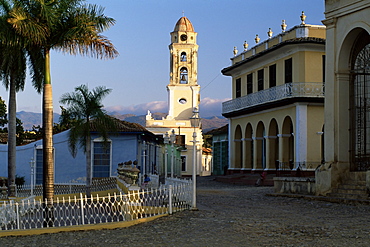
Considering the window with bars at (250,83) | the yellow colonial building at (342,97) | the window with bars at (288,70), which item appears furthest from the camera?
the window with bars at (250,83)

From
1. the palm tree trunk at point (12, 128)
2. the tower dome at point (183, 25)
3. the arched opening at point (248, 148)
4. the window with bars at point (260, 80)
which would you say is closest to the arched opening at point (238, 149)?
the arched opening at point (248, 148)

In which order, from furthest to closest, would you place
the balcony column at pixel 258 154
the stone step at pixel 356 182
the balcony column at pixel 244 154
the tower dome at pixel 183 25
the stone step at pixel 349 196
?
the tower dome at pixel 183 25 → the balcony column at pixel 244 154 → the balcony column at pixel 258 154 → the stone step at pixel 356 182 → the stone step at pixel 349 196

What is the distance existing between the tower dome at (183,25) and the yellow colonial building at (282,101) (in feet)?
105

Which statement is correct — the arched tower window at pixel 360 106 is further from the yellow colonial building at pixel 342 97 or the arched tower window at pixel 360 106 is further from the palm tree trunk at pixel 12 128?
the palm tree trunk at pixel 12 128

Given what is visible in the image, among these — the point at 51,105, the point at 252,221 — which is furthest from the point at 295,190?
the point at 51,105

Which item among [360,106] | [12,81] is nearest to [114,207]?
[360,106]

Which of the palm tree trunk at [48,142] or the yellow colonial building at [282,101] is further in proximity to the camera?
the yellow colonial building at [282,101]

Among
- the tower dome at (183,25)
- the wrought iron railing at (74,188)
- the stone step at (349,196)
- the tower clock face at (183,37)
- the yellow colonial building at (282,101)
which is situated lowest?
the wrought iron railing at (74,188)

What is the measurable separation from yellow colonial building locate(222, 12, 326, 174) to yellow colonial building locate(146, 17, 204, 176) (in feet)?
96.4

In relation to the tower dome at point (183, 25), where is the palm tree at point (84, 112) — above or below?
below

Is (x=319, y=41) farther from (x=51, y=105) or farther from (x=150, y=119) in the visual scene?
(x=150, y=119)

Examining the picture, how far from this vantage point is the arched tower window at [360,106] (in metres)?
19.0

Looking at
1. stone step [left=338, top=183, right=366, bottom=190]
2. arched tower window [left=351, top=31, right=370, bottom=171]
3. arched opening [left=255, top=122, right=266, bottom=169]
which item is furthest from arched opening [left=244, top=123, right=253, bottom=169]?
stone step [left=338, top=183, right=366, bottom=190]

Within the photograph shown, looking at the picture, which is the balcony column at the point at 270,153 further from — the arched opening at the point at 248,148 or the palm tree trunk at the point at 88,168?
the palm tree trunk at the point at 88,168
